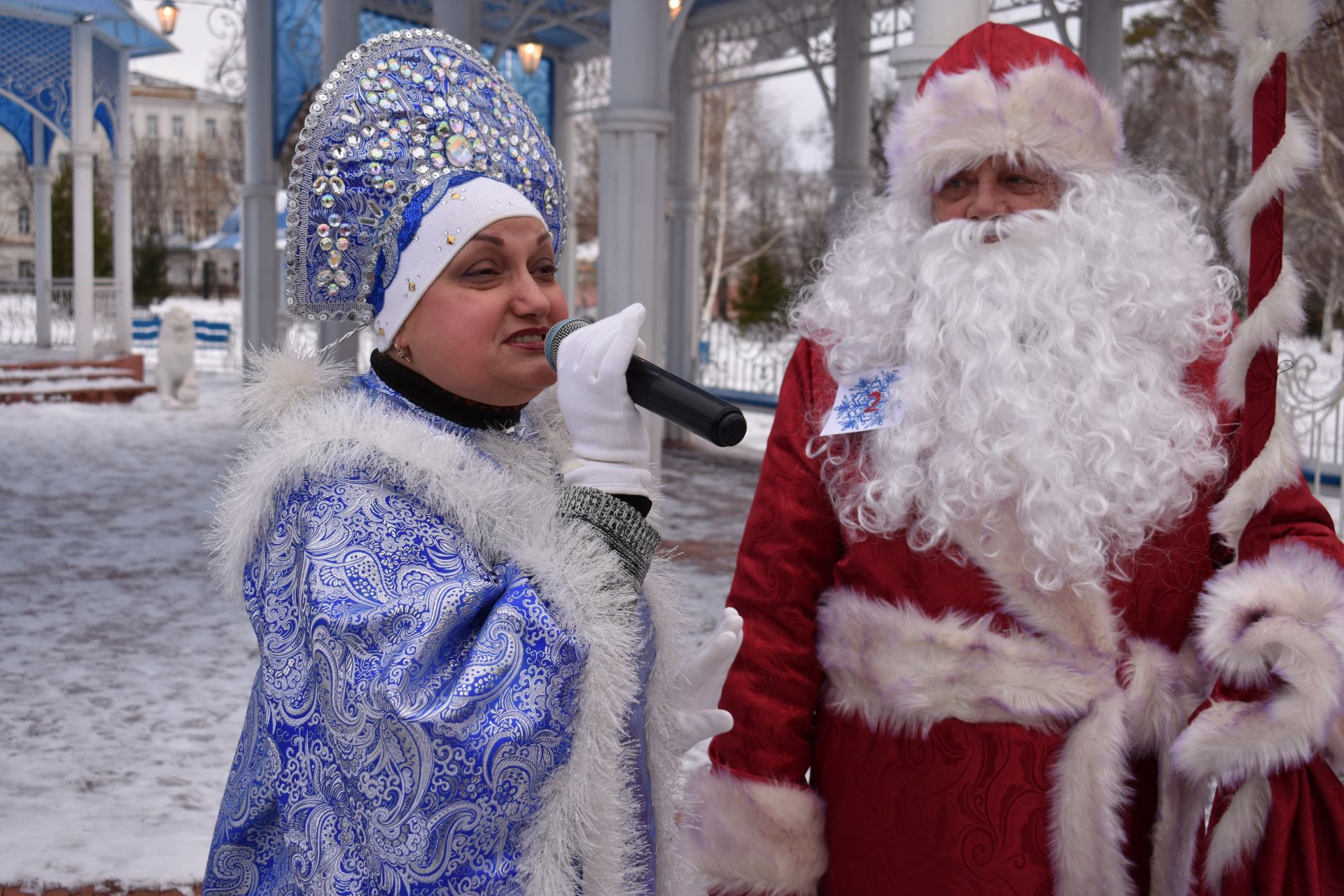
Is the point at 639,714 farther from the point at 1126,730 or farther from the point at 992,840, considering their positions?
the point at 1126,730

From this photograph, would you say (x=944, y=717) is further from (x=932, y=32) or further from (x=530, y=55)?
(x=530, y=55)

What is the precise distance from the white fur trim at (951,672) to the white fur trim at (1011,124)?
738 millimetres

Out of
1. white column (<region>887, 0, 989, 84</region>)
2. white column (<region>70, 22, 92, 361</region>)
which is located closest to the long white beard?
white column (<region>887, 0, 989, 84</region>)

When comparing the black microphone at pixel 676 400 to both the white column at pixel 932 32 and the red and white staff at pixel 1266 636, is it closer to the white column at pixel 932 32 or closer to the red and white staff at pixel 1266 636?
the red and white staff at pixel 1266 636

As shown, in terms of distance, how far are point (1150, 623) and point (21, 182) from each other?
4794 centimetres

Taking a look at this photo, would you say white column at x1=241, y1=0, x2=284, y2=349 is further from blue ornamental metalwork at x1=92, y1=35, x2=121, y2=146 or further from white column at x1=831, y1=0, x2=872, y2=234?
blue ornamental metalwork at x1=92, y1=35, x2=121, y2=146

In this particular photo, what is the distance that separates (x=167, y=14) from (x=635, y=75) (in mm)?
8371

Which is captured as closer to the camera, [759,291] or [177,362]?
[177,362]

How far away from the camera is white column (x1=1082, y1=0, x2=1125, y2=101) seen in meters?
7.43

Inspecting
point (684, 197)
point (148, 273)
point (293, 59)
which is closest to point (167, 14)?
point (293, 59)

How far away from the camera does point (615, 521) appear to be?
4.26ft

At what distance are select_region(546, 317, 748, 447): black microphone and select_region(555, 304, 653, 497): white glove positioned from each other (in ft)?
0.05

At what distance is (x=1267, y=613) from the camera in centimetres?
160

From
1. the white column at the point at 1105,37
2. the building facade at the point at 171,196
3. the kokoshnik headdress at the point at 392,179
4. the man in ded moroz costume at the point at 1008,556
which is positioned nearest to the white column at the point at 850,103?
the white column at the point at 1105,37
